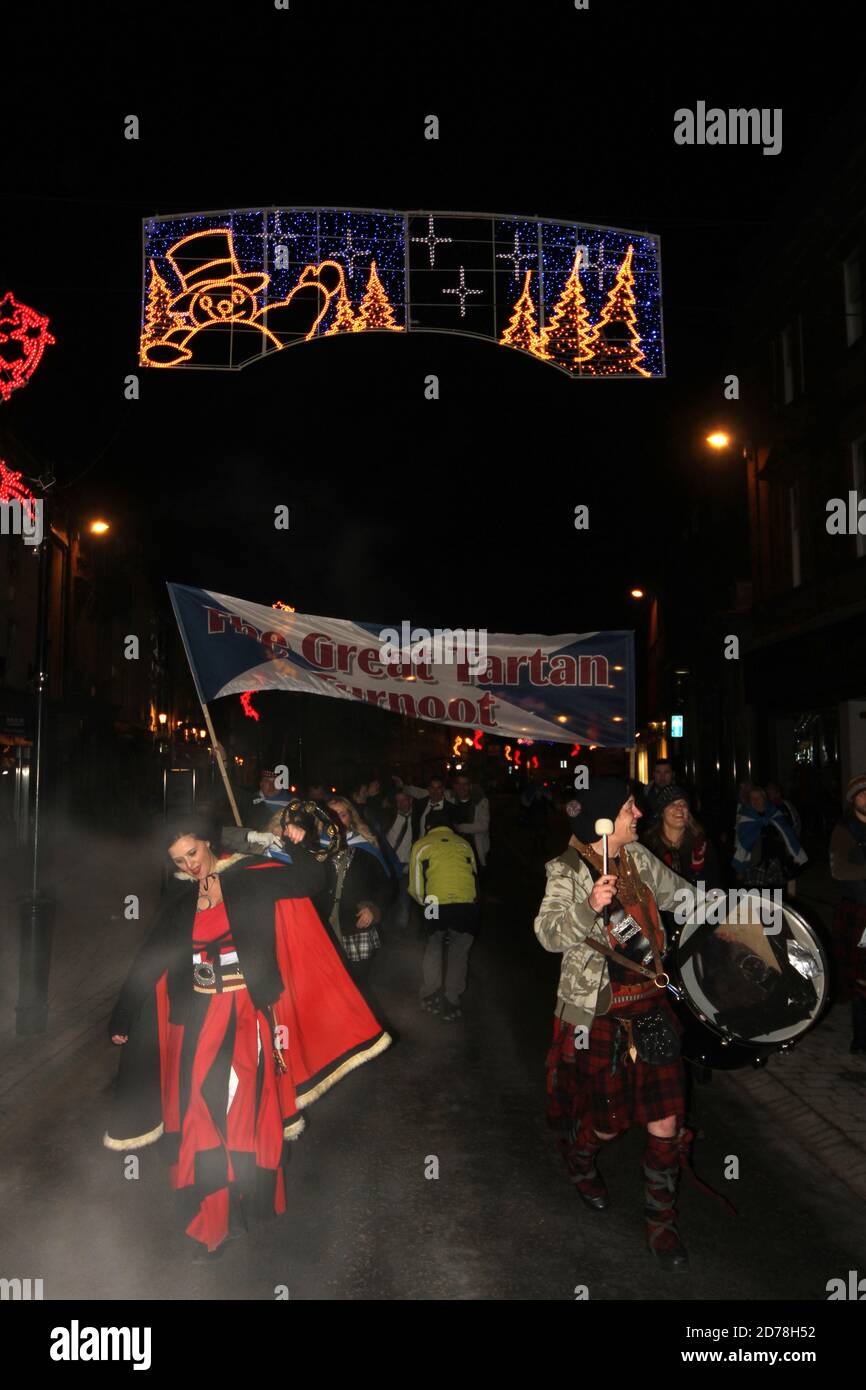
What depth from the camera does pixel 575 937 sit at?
15.2ft

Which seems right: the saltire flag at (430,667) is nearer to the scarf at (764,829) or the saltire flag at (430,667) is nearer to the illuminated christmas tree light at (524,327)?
the illuminated christmas tree light at (524,327)

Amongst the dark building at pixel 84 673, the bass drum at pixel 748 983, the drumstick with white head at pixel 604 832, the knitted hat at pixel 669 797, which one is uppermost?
the dark building at pixel 84 673

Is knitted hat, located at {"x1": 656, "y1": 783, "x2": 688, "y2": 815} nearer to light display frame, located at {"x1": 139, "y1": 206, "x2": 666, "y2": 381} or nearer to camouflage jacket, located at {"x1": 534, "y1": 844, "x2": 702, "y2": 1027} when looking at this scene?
camouflage jacket, located at {"x1": 534, "y1": 844, "x2": 702, "y2": 1027}

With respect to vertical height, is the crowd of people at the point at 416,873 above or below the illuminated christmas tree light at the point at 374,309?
below

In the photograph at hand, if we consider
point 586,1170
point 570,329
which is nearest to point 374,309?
point 570,329

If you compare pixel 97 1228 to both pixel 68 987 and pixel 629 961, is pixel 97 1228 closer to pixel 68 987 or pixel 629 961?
pixel 629 961

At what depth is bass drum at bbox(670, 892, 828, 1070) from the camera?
462 cm

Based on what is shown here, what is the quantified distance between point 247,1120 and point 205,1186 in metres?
0.30

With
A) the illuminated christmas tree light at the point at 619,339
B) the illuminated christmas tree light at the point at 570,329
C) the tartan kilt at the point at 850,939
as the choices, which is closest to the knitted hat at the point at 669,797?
the tartan kilt at the point at 850,939

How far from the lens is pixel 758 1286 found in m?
4.17

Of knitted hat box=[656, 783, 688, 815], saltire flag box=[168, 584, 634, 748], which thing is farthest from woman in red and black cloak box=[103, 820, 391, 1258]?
knitted hat box=[656, 783, 688, 815]

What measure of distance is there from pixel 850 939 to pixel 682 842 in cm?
164

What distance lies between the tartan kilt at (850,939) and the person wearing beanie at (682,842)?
1.23m

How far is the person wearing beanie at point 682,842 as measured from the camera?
7.17m
